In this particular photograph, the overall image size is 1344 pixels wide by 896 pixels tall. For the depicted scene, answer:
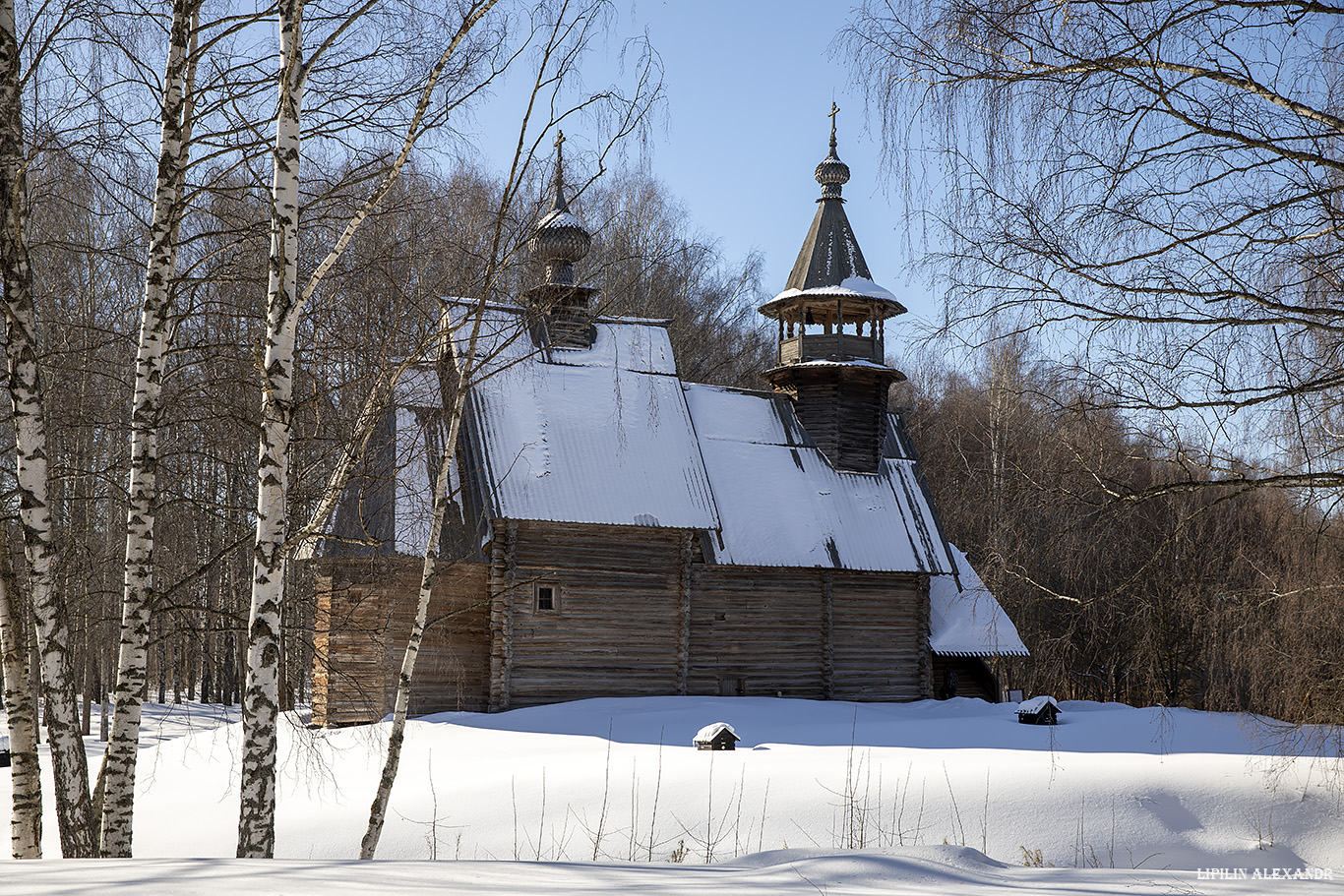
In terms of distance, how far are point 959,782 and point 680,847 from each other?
316 centimetres

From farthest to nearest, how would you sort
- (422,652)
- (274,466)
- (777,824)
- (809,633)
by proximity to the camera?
(809,633) < (422,652) < (777,824) < (274,466)

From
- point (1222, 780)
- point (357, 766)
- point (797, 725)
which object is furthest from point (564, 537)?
point (1222, 780)

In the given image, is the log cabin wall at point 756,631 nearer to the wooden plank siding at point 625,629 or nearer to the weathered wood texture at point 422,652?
the wooden plank siding at point 625,629

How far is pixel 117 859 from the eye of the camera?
4809mm

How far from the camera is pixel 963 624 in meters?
23.9

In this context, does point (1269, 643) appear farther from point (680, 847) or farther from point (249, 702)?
point (249, 702)

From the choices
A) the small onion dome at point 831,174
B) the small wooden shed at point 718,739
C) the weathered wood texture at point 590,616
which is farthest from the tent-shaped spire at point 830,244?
the small wooden shed at point 718,739

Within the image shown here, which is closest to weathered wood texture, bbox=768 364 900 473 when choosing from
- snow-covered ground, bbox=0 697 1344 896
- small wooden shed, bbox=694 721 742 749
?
snow-covered ground, bbox=0 697 1344 896

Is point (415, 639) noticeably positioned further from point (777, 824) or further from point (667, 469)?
point (667, 469)

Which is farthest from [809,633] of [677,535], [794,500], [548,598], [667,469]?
[548,598]

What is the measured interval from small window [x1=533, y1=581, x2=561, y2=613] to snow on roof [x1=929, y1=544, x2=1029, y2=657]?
8.72 meters

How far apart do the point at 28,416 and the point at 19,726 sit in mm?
1734

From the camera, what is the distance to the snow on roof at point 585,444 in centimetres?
1881

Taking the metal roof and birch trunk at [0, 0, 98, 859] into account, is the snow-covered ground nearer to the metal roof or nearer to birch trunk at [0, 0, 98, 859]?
birch trunk at [0, 0, 98, 859]
